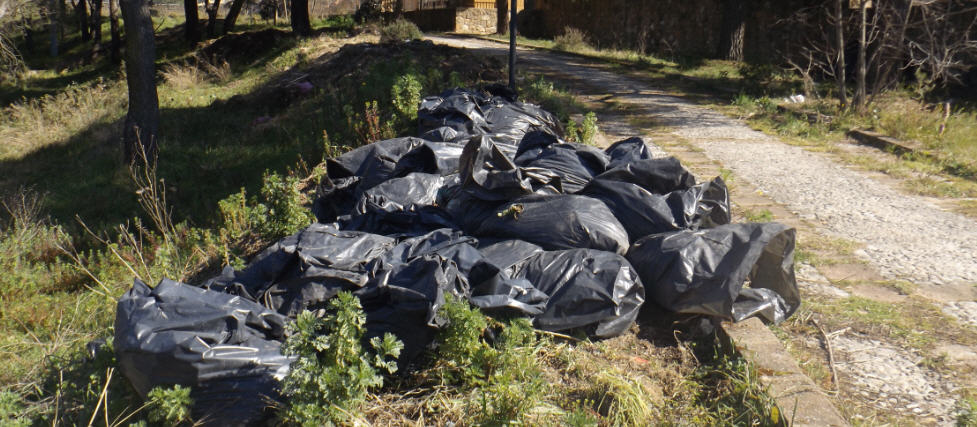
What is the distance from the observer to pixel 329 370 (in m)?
2.33

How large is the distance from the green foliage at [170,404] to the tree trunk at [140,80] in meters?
8.81

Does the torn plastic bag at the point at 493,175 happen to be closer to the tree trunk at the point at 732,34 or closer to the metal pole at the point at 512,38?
the metal pole at the point at 512,38

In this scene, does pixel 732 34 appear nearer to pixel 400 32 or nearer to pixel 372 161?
pixel 400 32

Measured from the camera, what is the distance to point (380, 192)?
14.2ft

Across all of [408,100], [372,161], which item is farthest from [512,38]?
[372,161]

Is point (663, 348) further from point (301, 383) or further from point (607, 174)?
point (301, 383)

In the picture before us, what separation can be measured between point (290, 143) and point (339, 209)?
5.23 meters

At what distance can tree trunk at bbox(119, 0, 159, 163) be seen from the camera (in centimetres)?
1012

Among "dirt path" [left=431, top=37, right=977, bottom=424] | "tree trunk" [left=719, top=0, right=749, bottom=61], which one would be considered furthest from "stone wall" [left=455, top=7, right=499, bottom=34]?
"dirt path" [left=431, top=37, right=977, bottom=424]

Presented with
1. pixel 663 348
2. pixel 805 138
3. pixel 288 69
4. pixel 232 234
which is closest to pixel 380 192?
pixel 232 234

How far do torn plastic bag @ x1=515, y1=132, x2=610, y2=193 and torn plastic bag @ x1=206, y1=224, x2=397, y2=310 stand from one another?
4.31 ft

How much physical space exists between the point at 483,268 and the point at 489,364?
0.53 m

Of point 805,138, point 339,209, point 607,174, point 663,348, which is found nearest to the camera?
point 663,348

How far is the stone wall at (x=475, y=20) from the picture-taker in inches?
930
